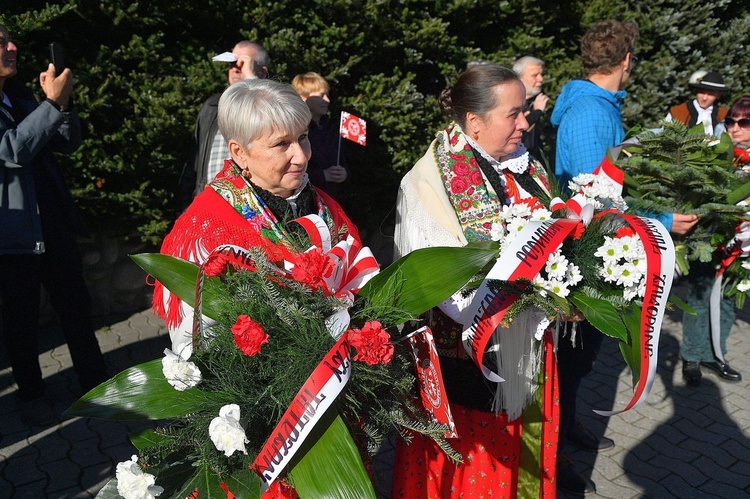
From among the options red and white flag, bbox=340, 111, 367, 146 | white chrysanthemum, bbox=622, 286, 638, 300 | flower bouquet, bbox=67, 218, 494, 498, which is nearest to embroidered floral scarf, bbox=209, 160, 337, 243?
flower bouquet, bbox=67, 218, 494, 498

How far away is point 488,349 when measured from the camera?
8.06 feet

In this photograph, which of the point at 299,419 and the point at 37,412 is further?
the point at 37,412

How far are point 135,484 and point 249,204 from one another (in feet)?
3.14

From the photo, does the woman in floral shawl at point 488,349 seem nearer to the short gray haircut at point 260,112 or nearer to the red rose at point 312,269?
the short gray haircut at point 260,112

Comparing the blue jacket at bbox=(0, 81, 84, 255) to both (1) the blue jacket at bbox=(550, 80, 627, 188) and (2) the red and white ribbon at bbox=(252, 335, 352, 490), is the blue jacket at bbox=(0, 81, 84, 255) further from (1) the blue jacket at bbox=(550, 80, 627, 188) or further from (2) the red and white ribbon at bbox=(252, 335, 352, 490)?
(1) the blue jacket at bbox=(550, 80, 627, 188)

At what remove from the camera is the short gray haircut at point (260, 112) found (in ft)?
6.91

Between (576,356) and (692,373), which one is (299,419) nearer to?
(576,356)

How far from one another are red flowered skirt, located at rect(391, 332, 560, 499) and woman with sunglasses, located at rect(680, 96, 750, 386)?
2181 mm

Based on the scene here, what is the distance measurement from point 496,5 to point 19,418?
5.05 meters

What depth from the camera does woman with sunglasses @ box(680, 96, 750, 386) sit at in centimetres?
438

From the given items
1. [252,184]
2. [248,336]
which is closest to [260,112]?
[252,184]

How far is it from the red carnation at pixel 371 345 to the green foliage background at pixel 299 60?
348cm

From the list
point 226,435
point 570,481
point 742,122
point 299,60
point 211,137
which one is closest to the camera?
point 226,435

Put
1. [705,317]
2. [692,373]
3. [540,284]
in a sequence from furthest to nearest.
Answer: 1. [692,373]
2. [705,317]
3. [540,284]
